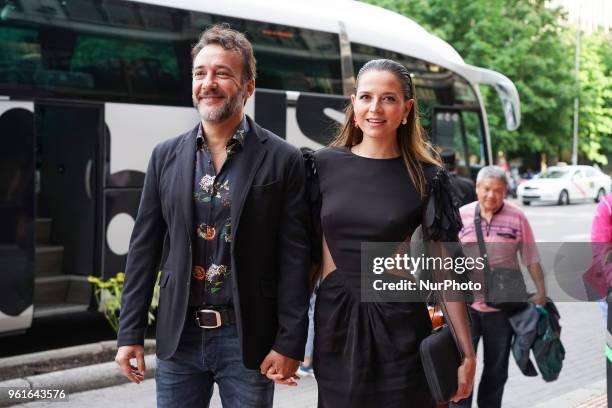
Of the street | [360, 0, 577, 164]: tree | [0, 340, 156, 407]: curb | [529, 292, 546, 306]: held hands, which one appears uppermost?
[360, 0, 577, 164]: tree

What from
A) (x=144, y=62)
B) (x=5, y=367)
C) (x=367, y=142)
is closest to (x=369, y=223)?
(x=367, y=142)

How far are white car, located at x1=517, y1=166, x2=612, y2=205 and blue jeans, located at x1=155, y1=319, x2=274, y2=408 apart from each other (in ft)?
97.7

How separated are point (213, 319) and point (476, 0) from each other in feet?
99.0

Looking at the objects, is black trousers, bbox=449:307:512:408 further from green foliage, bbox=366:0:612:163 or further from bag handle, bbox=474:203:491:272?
green foliage, bbox=366:0:612:163

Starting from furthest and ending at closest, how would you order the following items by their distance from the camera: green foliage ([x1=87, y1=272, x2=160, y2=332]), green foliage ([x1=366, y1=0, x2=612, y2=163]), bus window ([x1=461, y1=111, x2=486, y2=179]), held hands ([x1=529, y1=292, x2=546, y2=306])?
green foliage ([x1=366, y1=0, x2=612, y2=163]) → bus window ([x1=461, y1=111, x2=486, y2=179]) → green foliage ([x1=87, y1=272, x2=160, y2=332]) → held hands ([x1=529, y1=292, x2=546, y2=306])

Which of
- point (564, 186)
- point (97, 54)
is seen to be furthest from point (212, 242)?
point (564, 186)

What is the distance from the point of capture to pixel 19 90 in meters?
7.21

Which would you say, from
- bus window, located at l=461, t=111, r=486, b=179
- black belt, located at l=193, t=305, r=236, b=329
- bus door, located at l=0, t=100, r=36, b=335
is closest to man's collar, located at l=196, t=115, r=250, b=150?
black belt, located at l=193, t=305, r=236, b=329

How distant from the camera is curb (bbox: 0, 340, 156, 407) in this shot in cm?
604

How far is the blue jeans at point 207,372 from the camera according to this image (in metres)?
2.91

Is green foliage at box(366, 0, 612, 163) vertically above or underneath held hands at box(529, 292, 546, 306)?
above

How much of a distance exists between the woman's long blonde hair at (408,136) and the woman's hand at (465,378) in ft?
1.97

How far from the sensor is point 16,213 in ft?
23.5

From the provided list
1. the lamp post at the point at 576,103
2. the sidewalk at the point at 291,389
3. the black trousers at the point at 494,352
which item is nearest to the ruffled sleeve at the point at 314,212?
the black trousers at the point at 494,352
